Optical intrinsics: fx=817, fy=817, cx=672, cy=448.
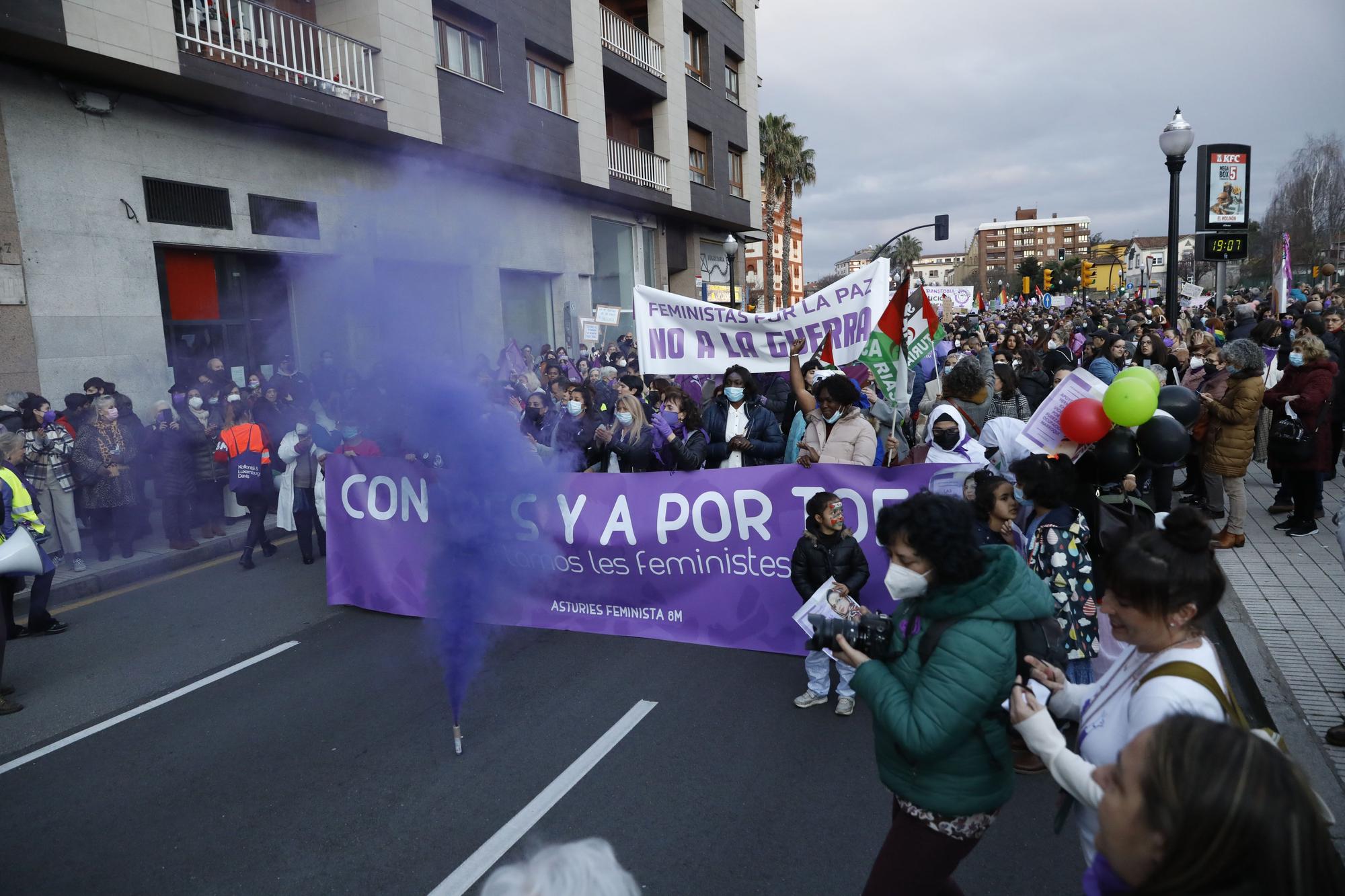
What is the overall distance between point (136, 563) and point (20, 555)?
3.30 metres

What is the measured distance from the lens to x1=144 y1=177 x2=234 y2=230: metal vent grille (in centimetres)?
1233

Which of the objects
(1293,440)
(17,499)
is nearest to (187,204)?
(17,499)

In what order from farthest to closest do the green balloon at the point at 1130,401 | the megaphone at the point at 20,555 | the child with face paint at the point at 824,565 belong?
the megaphone at the point at 20,555 → the child with face paint at the point at 824,565 → the green balloon at the point at 1130,401

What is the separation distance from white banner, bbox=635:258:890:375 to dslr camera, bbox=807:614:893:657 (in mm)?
4926

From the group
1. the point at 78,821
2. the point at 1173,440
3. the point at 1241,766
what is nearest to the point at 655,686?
the point at 78,821

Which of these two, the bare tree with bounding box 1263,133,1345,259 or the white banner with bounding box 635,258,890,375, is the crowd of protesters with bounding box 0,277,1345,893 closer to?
the white banner with bounding box 635,258,890,375

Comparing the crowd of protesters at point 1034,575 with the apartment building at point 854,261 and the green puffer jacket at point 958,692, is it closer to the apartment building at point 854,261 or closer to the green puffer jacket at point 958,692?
the green puffer jacket at point 958,692

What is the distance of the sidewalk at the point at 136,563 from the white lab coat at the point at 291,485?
144 cm

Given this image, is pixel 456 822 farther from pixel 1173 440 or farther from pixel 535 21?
pixel 535 21

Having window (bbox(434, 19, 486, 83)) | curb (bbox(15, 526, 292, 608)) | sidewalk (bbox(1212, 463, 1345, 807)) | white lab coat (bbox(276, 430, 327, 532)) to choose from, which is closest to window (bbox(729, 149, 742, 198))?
window (bbox(434, 19, 486, 83))

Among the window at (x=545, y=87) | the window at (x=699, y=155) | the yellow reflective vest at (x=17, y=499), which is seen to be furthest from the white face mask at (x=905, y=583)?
the window at (x=699, y=155)

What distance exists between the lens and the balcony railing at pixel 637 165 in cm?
2305

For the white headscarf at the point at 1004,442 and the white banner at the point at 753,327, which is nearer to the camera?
the white headscarf at the point at 1004,442

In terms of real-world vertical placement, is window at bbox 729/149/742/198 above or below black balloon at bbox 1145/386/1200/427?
above
